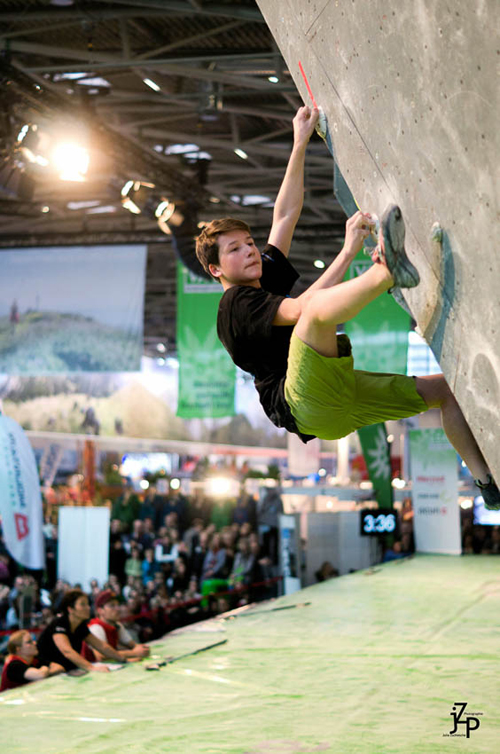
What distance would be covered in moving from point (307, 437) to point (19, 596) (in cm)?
789

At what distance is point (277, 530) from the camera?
1296cm

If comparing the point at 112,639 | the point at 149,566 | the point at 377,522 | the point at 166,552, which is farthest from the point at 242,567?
the point at 112,639

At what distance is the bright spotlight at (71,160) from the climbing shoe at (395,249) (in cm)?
782

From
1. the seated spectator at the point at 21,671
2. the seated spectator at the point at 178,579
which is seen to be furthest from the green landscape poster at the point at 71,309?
the seated spectator at the point at 21,671

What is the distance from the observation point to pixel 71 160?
31.0 ft

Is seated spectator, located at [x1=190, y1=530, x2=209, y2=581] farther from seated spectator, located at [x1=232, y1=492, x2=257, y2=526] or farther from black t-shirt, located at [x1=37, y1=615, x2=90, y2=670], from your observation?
black t-shirt, located at [x1=37, y1=615, x2=90, y2=670]

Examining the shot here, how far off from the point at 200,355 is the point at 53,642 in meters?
6.15

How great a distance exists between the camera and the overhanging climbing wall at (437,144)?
6.49 ft

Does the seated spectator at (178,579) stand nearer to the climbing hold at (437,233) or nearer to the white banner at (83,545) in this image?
the white banner at (83,545)

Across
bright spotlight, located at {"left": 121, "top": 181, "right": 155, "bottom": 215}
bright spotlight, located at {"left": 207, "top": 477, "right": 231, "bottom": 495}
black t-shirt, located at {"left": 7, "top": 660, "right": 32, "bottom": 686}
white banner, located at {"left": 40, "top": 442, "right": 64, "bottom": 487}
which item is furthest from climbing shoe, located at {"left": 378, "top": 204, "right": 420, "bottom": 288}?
bright spotlight, located at {"left": 207, "top": 477, "right": 231, "bottom": 495}

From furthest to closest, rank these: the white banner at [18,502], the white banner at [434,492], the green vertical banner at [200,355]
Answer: the white banner at [434,492] → the green vertical banner at [200,355] → the white banner at [18,502]

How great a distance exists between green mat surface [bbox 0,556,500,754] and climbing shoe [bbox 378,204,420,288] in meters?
2.63

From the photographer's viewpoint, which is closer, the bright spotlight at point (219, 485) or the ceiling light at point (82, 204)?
the ceiling light at point (82, 204)

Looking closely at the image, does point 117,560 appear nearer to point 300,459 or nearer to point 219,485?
point 219,485
